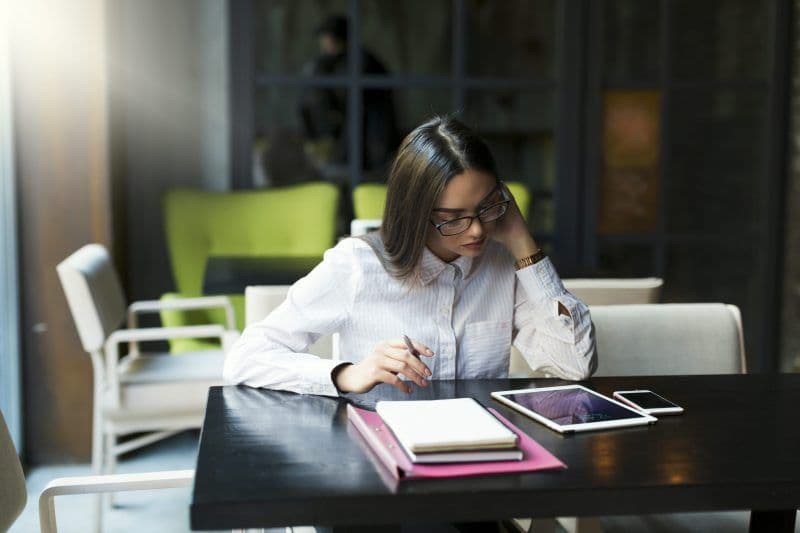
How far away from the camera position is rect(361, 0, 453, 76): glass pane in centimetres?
451

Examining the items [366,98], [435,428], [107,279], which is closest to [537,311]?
[435,428]

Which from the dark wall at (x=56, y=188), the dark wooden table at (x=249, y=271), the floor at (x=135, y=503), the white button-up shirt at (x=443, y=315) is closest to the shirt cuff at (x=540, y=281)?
the white button-up shirt at (x=443, y=315)

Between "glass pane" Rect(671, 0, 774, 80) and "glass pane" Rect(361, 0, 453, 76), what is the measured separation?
1.12 metres

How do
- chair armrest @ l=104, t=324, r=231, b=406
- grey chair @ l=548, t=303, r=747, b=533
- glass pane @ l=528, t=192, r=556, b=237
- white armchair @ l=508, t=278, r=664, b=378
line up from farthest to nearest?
glass pane @ l=528, t=192, r=556, b=237, chair armrest @ l=104, t=324, r=231, b=406, white armchair @ l=508, t=278, r=664, b=378, grey chair @ l=548, t=303, r=747, b=533

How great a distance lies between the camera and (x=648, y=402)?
1.69 meters

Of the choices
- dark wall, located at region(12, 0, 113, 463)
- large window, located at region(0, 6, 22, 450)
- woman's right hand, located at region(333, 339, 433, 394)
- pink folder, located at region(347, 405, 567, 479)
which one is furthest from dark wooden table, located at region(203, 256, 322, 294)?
pink folder, located at region(347, 405, 567, 479)

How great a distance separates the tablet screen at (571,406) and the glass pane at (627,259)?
3.02m

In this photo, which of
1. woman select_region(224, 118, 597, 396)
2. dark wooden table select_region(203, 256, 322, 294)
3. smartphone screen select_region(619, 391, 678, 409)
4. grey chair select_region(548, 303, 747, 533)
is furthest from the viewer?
dark wooden table select_region(203, 256, 322, 294)

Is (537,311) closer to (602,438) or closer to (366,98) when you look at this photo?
(602,438)

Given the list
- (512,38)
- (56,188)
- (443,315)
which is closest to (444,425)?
(443,315)

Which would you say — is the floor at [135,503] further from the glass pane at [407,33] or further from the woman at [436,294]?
the glass pane at [407,33]

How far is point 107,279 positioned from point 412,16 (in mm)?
2103

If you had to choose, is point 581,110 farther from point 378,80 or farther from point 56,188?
point 56,188

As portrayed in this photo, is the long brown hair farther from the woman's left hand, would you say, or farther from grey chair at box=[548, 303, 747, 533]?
grey chair at box=[548, 303, 747, 533]
